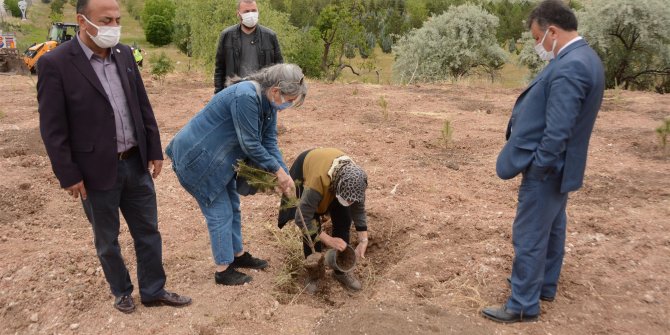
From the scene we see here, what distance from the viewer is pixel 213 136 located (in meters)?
2.89

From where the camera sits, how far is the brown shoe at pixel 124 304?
291cm

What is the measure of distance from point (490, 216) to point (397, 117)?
3.97 meters

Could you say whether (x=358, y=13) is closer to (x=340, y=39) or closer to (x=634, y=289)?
(x=340, y=39)

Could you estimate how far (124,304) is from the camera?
2.92 metres

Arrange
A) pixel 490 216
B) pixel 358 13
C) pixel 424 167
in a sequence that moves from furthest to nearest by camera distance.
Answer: pixel 358 13
pixel 424 167
pixel 490 216

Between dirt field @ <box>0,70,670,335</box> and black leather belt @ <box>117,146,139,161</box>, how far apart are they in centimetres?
96

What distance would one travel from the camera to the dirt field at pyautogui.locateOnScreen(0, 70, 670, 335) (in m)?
2.88

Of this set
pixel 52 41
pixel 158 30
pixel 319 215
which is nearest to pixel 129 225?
pixel 319 215

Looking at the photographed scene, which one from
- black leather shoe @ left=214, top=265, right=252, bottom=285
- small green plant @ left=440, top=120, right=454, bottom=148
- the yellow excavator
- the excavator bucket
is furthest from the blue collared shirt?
the yellow excavator

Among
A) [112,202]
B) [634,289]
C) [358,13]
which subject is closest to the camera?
[112,202]

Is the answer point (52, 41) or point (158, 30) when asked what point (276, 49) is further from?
point (158, 30)

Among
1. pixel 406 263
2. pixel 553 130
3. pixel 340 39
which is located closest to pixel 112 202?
pixel 406 263

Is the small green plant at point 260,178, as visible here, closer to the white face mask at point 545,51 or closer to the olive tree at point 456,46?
the white face mask at point 545,51

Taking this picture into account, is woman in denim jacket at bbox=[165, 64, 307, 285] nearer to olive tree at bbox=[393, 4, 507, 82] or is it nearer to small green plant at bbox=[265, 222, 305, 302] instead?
small green plant at bbox=[265, 222, 305, 302]
